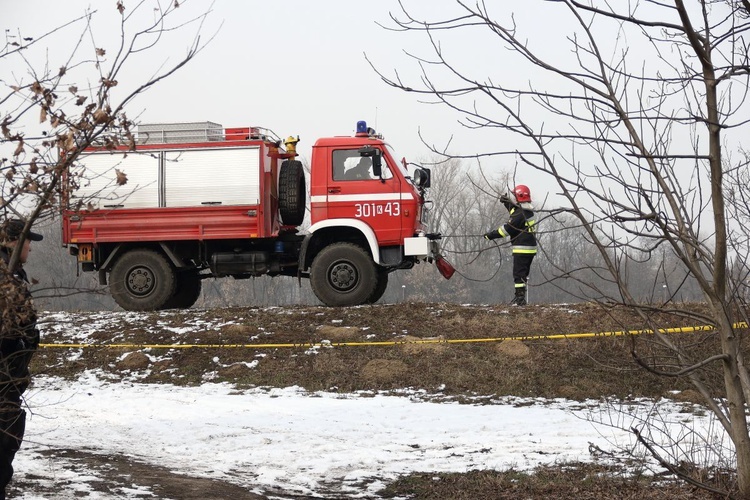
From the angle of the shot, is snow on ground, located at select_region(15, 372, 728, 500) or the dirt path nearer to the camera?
the dirt path

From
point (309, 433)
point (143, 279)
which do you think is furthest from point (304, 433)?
point (143, 279)

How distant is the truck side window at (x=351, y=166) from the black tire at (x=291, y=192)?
0.87 m

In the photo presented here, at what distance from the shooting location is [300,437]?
8.16 meters

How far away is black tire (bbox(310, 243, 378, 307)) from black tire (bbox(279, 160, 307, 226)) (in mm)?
960

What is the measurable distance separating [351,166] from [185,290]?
13.7 feet

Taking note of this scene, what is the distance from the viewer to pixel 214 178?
13.8 m

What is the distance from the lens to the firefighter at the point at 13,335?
3.92 meters

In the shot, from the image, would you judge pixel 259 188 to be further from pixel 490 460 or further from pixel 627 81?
pixel 627 81

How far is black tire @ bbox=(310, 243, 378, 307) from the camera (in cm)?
1364

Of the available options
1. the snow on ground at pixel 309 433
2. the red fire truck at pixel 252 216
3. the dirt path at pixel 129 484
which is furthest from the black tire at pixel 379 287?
the dirt path at pixel 129 484

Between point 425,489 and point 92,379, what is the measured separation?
6.23 metres

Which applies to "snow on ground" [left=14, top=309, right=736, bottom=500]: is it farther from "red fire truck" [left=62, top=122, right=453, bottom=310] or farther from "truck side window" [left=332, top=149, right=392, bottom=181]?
"truck side window" [left=332, top=149, right=392, bottom=181]

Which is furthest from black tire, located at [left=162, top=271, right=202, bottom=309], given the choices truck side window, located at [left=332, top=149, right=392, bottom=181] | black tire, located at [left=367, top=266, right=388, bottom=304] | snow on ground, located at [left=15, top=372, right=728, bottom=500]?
snow on ground, located at [left=15, top=372, right=728, bottom=500]

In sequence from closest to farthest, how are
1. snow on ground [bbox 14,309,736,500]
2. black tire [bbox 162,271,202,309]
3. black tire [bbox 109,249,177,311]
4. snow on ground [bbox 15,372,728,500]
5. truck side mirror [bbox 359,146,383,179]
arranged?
snow on ground [bbox 14,309,736,500] < snow on ground [bbox 15,372,728,500] < truck side mirror [bbox 359,146,383,179] < black tire [bbox 109,249,177,311] < black tire [bbox 162,271,202,309]
